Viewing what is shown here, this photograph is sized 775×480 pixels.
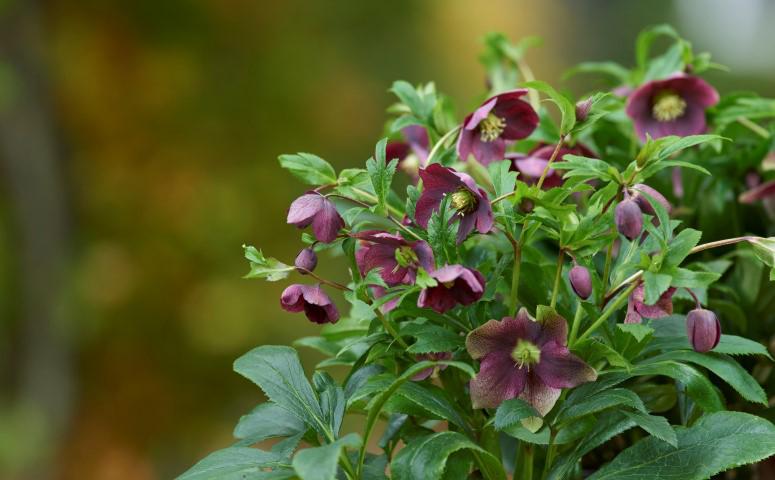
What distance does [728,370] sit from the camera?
44cm

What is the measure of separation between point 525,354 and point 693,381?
0.09 meters

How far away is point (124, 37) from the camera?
7.73ft

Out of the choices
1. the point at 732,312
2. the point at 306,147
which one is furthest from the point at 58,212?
the point at 732,312

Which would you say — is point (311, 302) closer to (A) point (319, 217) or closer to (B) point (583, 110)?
(A) point (319, 217)

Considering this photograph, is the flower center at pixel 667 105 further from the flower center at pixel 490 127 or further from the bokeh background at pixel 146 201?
the bokeh background at pixel 146 201

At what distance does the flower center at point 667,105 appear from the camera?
620mm

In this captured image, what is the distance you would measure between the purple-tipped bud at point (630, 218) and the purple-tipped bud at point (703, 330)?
6cm

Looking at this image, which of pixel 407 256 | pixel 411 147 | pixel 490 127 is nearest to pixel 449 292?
pixel 407 256

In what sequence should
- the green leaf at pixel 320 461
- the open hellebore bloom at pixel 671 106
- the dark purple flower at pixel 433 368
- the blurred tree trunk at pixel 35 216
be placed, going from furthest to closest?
1. the blurred tree trunk at pixel 35 216
2. the open hellebore bloom at pixel 671 106
3. the dark purple flower at pixel 433 368
4. the green leaf at pixel 320 461

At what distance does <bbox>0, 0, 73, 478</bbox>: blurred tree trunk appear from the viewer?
92.7 inches

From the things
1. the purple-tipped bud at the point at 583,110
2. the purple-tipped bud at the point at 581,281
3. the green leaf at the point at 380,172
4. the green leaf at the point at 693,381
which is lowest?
the green leaf at the point at 693,381

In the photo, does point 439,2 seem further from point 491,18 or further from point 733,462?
point 733,462

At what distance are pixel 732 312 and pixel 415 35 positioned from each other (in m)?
2.11

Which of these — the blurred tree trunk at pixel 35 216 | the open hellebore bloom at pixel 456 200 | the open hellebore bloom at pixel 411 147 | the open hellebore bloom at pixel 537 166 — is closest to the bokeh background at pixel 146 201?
the blurred tree trunk at pixel 35 216
